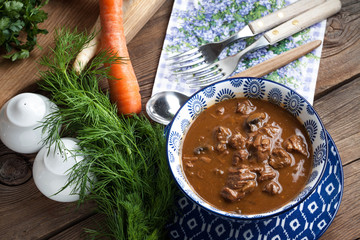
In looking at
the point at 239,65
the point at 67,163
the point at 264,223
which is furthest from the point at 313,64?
the point at 67,163

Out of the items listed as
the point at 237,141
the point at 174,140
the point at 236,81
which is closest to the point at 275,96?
the point at 236,81

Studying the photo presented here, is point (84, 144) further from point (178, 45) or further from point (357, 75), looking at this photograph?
point (357, 75)

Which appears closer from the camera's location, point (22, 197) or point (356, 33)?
point (22, 197)

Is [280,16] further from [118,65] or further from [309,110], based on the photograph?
[118,65]

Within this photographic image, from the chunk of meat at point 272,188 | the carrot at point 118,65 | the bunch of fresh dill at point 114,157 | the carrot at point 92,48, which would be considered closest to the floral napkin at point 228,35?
the carrot at point 118,65

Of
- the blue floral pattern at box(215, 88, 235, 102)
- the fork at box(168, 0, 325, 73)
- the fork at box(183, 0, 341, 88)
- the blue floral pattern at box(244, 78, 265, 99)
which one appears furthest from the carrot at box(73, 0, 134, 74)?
the blue floral pattern at box(244, 78, 265, 99)

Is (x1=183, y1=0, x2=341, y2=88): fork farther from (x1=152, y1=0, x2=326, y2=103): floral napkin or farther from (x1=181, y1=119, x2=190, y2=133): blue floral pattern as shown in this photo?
(x1=181, y1=119, x2=190, y2=133): blue floral pattern
